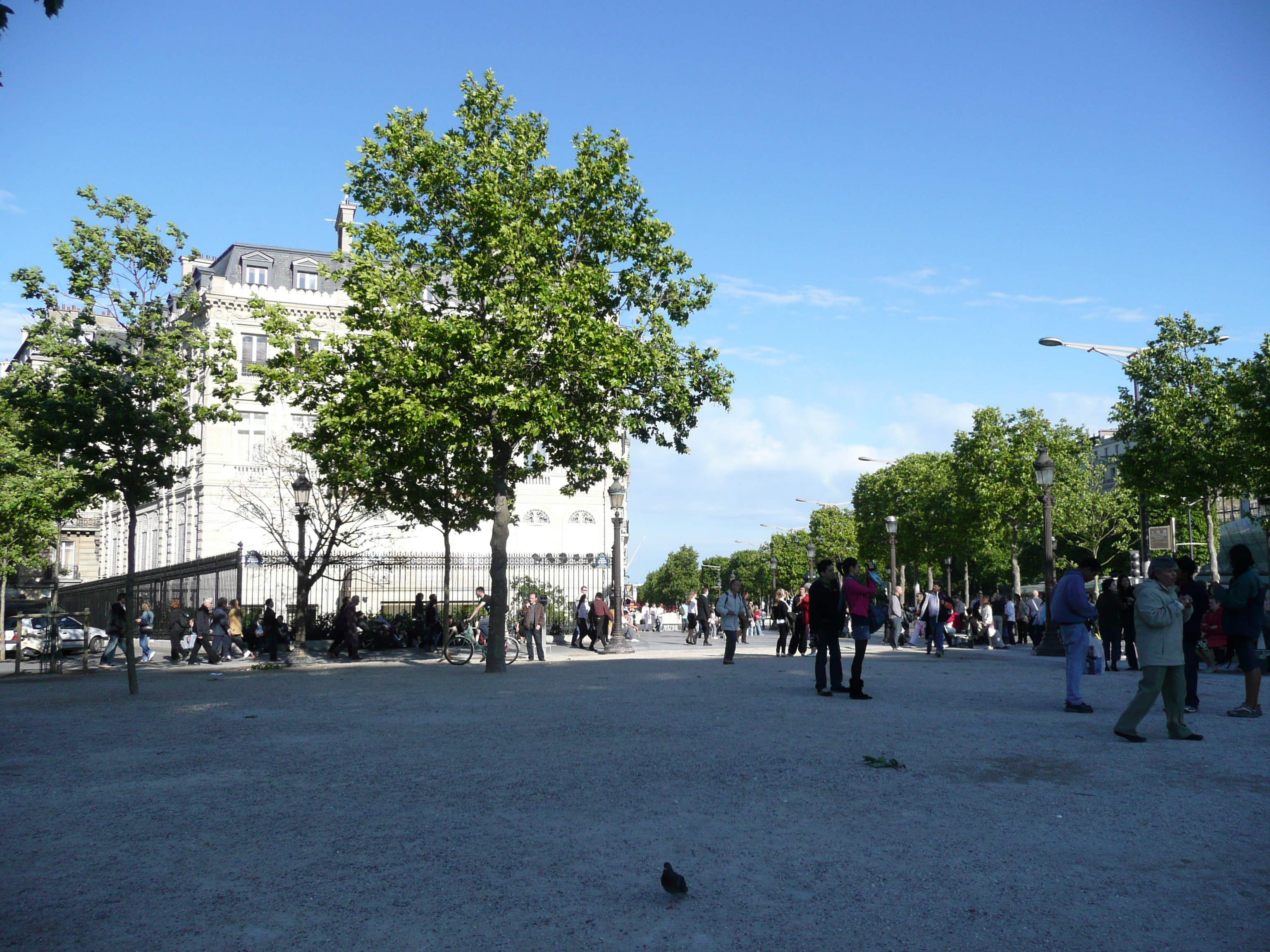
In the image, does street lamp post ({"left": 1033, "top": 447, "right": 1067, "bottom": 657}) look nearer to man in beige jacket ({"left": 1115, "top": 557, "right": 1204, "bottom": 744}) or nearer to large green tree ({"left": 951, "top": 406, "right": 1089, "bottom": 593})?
man in beige jacket ({"left": 1115, "top": 557, "right": 1204, "bottom": 744})

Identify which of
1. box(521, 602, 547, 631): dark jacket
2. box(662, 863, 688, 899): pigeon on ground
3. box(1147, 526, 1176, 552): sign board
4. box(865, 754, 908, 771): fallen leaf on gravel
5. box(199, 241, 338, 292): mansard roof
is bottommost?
box(865, 754, 908, 771): fallen leaf on gravel

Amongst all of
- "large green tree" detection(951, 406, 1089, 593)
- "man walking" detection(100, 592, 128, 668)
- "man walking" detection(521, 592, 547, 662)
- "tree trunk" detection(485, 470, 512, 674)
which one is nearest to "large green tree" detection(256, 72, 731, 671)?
"tree trunk" detection(485, 470, 512, 674)

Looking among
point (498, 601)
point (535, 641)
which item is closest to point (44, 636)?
point (535, 641)

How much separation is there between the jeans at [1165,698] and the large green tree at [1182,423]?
26.7m

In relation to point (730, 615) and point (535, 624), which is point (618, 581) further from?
point (730, 615)

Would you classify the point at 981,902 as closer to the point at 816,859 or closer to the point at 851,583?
the point at 816,859

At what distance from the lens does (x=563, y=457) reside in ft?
76.5

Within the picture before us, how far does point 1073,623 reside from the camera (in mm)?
11867

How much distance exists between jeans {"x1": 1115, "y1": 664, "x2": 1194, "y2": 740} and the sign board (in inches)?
711

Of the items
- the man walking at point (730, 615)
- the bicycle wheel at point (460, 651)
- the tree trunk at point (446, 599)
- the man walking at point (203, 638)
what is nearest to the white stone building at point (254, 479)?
the tree trunk at point (446, 599)

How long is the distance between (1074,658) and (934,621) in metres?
→ 14.5

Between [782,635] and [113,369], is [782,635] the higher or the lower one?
the lower one

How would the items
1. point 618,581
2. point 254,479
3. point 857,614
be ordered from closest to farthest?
point 857,614 → point 618,581 → point 254,479

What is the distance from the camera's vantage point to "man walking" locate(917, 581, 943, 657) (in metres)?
25.4
